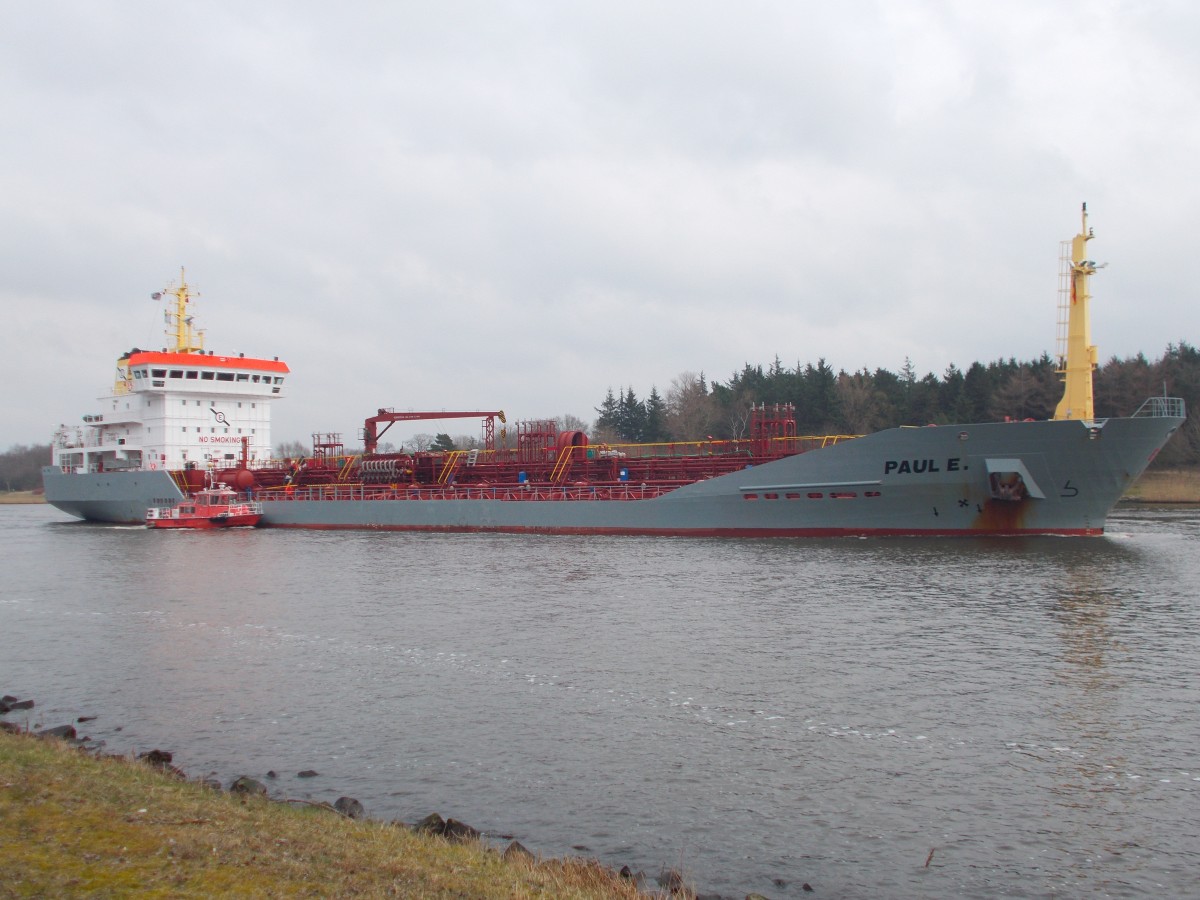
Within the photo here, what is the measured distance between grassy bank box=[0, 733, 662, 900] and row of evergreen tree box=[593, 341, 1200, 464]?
2074 inches

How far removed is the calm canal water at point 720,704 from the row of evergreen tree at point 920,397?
39.6 metres

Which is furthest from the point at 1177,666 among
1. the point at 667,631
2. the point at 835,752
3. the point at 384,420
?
the point at 384,420

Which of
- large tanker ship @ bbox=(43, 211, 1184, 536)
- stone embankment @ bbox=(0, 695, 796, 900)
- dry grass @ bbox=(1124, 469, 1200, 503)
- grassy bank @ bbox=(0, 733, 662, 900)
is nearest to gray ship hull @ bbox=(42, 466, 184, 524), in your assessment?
large tanker ship @ bbox=(43, 211, 1184, 536)

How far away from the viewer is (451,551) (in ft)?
102

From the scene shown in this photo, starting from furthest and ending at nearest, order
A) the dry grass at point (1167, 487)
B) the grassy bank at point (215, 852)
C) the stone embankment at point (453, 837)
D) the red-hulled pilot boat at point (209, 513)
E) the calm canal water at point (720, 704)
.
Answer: the dry grass at point (1167, 487), the red-hulled pilot boat at point (209, 513), the calm canal water at point (720, 704), the stone embankment at point (453, 837), the grassy bank at point (215, 852)

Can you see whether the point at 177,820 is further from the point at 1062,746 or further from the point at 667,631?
the point at 667,631

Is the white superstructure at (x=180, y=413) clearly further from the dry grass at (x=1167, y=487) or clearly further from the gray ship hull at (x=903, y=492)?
the dry grass at (x=1167, y=487)

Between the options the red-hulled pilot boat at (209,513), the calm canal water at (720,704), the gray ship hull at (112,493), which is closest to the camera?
the calm canal water at (720,704)

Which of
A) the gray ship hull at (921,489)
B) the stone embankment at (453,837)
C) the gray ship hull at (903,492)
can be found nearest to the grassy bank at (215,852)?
the stone embankment at (453,837)

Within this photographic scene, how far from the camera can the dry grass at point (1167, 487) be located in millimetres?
55500

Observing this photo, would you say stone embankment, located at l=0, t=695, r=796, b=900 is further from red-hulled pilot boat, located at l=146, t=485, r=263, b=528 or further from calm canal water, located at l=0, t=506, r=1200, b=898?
red-hulled pilot boat, located at l=146, t=485, r=263, b=528

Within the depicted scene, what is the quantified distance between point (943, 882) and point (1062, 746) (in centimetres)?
396

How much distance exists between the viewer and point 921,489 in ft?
91.6

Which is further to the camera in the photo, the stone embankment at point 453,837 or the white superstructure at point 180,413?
the white superstructure at point 180,413
